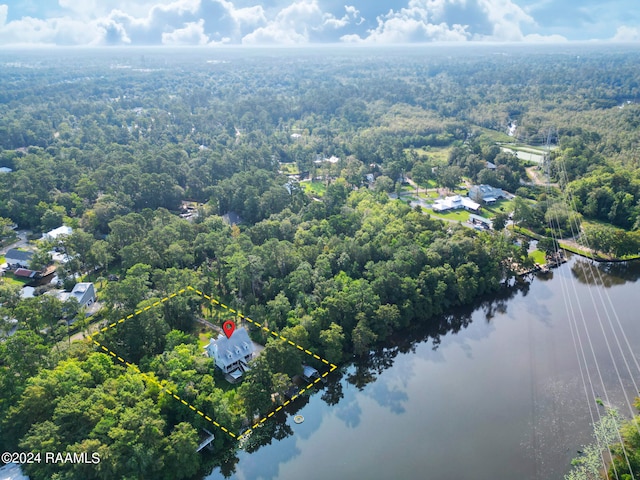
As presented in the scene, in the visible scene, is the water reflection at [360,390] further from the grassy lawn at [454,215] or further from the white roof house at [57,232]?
the white roof house at [57,232]

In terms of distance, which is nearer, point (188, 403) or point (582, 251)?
point (188, 403)

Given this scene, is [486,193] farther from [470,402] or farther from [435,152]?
[470,402]

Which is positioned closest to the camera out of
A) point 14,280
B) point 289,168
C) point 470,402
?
point 470,402

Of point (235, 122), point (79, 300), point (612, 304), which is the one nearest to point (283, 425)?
point (79, 300)

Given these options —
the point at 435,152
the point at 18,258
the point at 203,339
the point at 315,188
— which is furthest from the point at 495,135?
the point at 18,258

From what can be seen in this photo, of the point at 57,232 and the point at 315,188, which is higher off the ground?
the point at 57,232

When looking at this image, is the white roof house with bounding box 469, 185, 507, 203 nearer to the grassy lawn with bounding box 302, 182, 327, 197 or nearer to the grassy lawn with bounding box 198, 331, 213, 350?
the grassy lawn with bounding box 302, 182, 327, 197

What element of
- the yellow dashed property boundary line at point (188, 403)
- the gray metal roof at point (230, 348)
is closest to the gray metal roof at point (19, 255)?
the yellow dashed property boundary line at point (188, 403)
